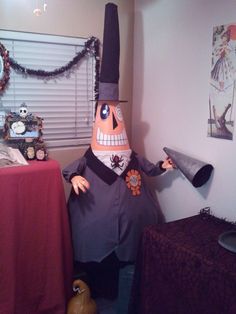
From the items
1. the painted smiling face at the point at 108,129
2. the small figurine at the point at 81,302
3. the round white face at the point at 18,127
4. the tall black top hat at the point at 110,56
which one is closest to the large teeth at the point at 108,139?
the painted smiling face at the point at 108,129

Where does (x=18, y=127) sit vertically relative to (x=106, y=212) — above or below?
above

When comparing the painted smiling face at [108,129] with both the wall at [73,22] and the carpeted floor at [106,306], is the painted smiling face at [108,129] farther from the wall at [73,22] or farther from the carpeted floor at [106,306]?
the carpeted floor at [106,306]

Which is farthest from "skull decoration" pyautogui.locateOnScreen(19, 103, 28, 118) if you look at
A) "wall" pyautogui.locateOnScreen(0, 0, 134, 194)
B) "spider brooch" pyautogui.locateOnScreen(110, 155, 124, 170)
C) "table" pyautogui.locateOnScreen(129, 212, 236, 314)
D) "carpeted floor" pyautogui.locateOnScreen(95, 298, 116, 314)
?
"carpeted floor" pyautogui.locateOnScreen(95, 298, 116, 314)

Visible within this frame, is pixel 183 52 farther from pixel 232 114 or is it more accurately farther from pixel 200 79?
pixel 232 114

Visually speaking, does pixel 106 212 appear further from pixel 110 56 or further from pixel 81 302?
pixel 110 56

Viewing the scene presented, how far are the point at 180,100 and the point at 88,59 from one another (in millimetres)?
661

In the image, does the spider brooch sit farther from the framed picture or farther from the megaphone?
the framed picture

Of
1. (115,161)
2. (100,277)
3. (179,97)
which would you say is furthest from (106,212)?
(179,97)

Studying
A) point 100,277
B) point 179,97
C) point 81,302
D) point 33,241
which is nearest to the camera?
point 33,241

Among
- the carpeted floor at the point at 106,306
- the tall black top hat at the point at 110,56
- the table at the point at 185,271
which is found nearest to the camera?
the table at the point at 185,271

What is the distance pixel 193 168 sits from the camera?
5.37 ft

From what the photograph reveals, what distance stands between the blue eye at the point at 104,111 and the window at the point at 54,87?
0.96ft

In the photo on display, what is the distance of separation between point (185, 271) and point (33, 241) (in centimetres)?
76

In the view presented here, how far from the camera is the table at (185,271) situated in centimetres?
122
